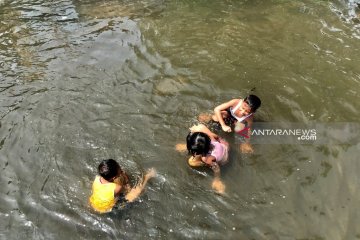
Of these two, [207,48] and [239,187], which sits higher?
[207,48]

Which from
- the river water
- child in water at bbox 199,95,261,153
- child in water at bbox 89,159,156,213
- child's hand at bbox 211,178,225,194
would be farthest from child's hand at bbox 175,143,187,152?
child in water at bbox 89,159,156,213

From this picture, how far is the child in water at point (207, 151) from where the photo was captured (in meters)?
5.66

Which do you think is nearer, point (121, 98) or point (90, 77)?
point (121, 98)

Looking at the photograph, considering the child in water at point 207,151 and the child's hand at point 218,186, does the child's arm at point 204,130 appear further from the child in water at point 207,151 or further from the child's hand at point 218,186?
the child's hand at point 218,186

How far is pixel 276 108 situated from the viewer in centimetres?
740

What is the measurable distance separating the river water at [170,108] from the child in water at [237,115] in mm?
329

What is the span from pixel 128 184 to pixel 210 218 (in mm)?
1462

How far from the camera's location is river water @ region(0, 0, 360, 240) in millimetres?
5625

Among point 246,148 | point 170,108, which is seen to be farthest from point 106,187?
point 246,148

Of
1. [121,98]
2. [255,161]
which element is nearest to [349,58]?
[255,161]

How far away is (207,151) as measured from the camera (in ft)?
18.9

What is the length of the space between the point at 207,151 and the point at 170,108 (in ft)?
6.34

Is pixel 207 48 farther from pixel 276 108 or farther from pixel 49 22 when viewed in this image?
pixel 49 22

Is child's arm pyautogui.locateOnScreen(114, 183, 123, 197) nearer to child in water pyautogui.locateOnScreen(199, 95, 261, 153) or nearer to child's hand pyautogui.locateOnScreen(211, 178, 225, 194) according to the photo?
child's hand pyautogui.locateOnScreen(211, 178, 225, 194)
